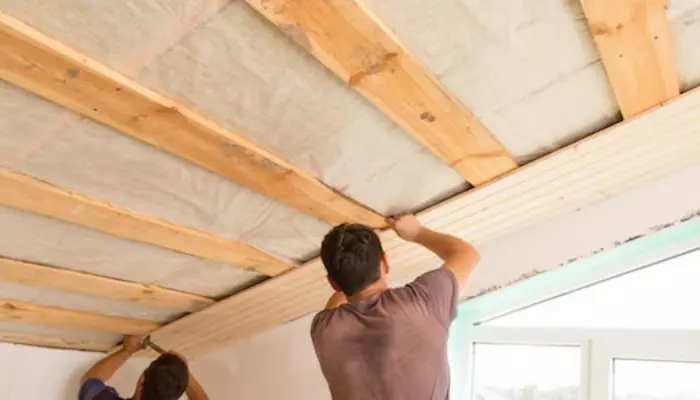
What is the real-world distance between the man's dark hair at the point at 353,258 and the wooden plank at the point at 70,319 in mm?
1263

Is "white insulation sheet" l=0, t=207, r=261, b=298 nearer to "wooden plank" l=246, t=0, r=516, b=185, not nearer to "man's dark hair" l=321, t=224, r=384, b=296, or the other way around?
"man's dark hair" l=321, t=224, r=384, b=296

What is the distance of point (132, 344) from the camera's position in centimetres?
299

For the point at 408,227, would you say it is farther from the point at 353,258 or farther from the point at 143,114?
the point at 143,114

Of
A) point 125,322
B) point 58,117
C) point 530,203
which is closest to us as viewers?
point 58,117

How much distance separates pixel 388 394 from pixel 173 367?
1.14 metres

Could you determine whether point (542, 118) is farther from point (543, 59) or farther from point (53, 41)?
point (53, 41)

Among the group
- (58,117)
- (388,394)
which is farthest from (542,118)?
(58,117)

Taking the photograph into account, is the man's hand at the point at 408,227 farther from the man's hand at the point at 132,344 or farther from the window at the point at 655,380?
the man's hand at the point at 132,344

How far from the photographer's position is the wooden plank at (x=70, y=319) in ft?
8.09

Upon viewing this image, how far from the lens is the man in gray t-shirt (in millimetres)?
1625

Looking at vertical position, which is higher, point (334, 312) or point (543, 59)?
point (543, 59)

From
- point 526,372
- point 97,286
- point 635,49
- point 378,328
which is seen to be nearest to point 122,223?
point 97,286

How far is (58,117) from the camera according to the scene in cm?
154

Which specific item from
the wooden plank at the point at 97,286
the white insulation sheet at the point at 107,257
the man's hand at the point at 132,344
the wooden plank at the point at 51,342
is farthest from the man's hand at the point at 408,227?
the wooden plank at the point at 51,342
